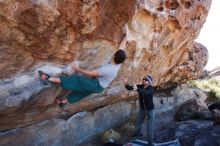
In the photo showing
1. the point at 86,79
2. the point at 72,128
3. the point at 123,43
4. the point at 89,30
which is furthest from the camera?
the point at 72,128

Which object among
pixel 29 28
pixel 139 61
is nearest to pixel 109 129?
pixel 139 61

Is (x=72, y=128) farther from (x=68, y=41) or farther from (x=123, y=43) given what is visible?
(x=68, y=41)

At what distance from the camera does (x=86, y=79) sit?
26.6ft

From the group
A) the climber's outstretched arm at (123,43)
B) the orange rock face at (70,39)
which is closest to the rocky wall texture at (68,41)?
the orange rock face at (70,39)

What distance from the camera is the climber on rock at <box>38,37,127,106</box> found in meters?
8.08

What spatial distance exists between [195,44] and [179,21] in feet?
17.0

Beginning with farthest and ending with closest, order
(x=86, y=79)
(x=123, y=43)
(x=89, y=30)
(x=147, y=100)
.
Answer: (x=147, y=100)
(x=123, y=43)
(x=89, y=30)
(x=86, y=79)

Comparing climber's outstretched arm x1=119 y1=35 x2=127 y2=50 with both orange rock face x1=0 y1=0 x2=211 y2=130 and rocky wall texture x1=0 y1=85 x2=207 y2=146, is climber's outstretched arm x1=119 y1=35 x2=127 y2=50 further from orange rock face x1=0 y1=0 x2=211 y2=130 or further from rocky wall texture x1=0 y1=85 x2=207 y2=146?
rocky wall texture x1=0 y1=85 x2=207 y2=146

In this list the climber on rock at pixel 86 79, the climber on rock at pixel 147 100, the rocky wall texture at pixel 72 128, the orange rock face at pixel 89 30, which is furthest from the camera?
the climber on rock at pixel 147 100

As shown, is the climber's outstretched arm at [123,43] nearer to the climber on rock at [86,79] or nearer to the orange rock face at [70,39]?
the orange rock face at [70,39]

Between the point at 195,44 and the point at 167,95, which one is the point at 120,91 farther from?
the point at 195,44

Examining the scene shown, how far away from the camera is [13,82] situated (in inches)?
306

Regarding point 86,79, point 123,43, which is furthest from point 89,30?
point 123,43

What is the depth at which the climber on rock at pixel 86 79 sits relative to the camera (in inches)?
318
